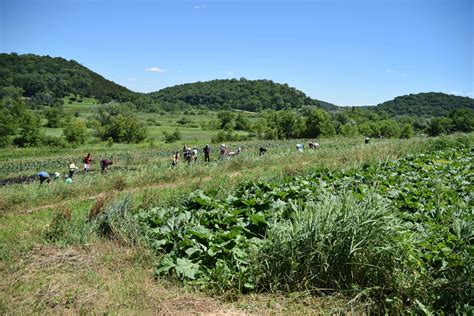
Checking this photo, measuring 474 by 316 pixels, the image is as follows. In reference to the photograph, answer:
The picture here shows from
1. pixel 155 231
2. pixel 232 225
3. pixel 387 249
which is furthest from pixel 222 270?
pixel 387 249

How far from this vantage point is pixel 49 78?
95.7 metres

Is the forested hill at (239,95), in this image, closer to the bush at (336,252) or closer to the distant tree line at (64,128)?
the distant tree line at (64,128)

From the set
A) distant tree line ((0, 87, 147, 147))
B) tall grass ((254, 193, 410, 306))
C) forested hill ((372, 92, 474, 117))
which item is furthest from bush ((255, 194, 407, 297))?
forested hill ((372, 92, 474, 117))

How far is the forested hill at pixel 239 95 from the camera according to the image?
416 feet

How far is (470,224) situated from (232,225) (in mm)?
3713

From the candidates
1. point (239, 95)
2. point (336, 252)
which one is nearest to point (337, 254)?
point (336, 252)

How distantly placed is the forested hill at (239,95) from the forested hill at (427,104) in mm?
38523

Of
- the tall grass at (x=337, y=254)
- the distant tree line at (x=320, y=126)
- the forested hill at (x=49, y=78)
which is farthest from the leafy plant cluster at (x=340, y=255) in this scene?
the forested hill at (x=49, y=78)

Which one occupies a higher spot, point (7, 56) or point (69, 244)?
point (7, 56)

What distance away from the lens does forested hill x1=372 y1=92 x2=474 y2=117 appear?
410 feet

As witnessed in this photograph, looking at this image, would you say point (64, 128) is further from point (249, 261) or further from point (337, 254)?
point (337, 254)

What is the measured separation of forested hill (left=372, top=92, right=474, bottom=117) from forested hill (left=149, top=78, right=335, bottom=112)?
3852 centimetres

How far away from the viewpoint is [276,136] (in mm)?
63406

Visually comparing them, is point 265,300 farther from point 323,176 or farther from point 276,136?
point 276,136
